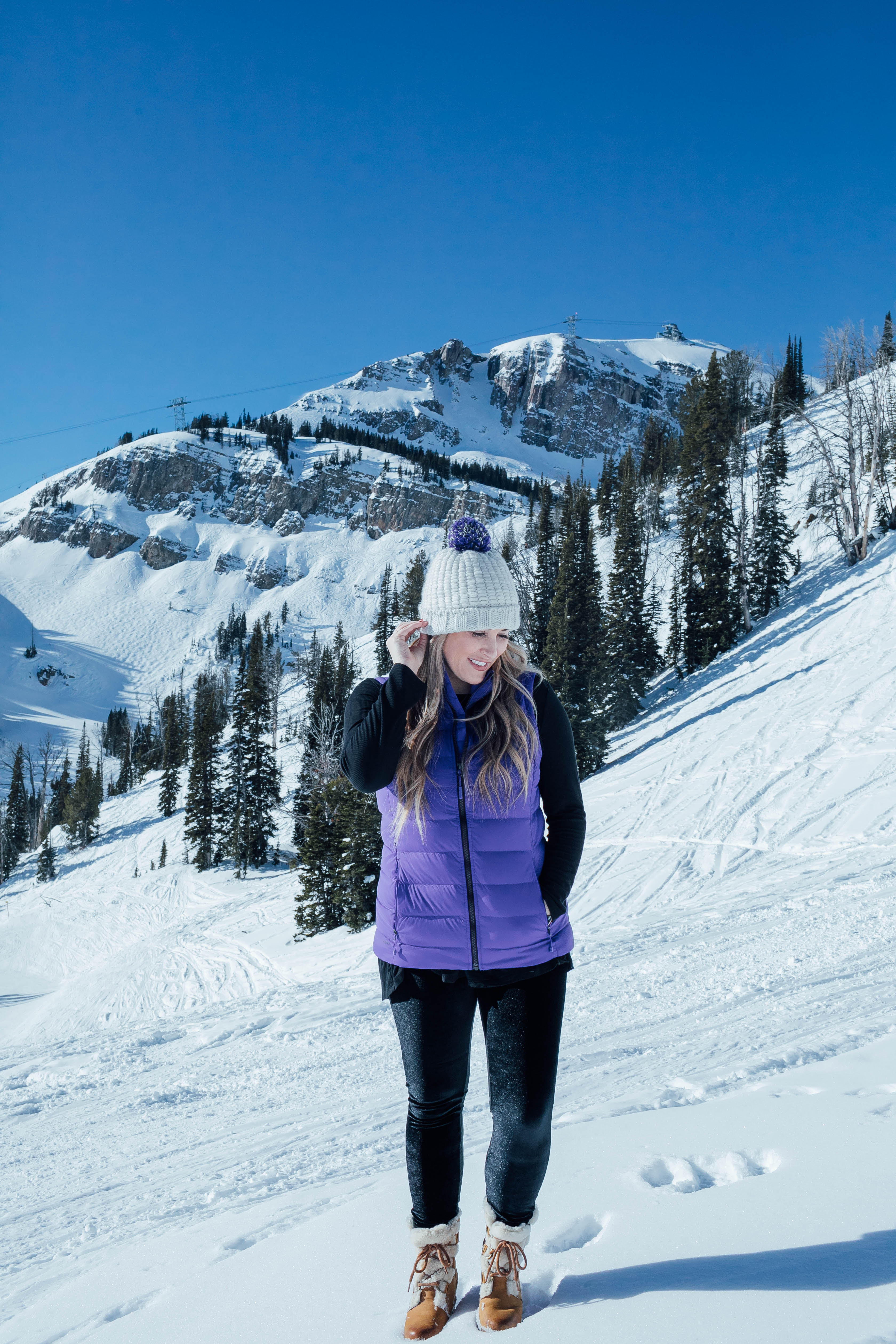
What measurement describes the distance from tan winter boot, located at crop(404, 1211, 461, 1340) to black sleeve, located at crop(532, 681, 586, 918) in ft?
3.08

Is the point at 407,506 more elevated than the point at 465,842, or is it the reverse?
the point at 407,506

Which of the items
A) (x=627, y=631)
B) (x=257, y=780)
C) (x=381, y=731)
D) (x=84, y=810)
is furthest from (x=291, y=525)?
(x=381, y=731)

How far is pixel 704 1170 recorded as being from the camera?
2.63 m

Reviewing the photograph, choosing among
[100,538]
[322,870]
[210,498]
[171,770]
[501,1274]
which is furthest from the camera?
[210,498]

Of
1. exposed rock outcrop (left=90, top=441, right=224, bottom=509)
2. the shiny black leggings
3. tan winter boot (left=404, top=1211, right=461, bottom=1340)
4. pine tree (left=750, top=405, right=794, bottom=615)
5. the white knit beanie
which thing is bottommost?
tan winter boot (left=404, top=1211, right=461, bottom=1340)

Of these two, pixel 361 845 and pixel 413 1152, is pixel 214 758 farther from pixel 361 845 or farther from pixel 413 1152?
pixel 413 1152

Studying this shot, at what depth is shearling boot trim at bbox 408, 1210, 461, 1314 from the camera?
200 cm

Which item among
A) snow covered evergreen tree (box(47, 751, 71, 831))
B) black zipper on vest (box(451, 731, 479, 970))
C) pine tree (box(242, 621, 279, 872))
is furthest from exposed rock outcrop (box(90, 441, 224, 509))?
black zipper on vest (box(451, 731, 479, 970))

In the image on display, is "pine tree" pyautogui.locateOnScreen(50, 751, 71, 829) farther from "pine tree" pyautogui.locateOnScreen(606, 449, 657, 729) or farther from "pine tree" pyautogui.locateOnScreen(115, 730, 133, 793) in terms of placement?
"pine tree" pyautogui.locateOnScreen(606, 449, 657, 729)

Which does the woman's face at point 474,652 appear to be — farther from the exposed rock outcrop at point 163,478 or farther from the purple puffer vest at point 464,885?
the exposed rock outcrop at point 163,478

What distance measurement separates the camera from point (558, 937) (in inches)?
84.0

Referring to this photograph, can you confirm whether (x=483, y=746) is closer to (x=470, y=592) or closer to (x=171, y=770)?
(x=470, y=592)

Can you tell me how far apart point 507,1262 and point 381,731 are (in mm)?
1458

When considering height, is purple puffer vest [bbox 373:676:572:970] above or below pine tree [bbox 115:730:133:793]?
above
